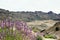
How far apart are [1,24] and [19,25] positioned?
26.5 inches

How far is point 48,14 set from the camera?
161m

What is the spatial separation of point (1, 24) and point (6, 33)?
1.03 feet

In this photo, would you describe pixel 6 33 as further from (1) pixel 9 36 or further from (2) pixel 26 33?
(2) pixel 26 33

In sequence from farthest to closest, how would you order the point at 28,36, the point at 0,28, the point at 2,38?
the point at 28,36, the point at 0,28, the point at 2,38

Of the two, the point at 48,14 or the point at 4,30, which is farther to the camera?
the point at 48,14

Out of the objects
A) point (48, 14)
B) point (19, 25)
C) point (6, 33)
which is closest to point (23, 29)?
point (19, 25)

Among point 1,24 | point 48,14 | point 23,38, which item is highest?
point 1,24

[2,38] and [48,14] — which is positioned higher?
[2,38]

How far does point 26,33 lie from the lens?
8.19 m

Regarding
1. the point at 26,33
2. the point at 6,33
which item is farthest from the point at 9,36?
the point at 26,33

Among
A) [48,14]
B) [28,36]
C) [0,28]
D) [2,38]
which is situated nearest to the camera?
[2,38]

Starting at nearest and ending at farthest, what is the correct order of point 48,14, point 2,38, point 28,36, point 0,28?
1. point 2,38
2. point 0,28
3. point 28,36
4. point 48,14

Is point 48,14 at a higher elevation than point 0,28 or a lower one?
lower

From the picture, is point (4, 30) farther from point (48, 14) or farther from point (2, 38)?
point (48, 14)
